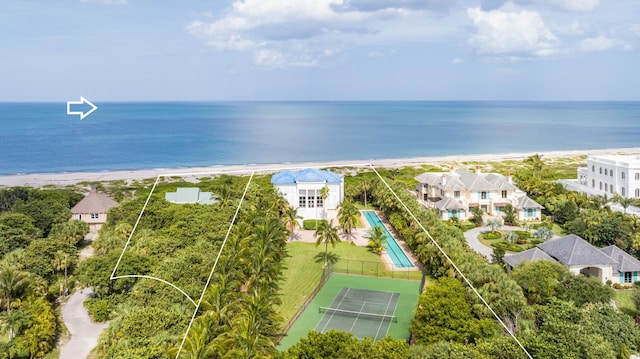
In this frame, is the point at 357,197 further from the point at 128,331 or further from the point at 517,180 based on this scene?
the point at 128,331

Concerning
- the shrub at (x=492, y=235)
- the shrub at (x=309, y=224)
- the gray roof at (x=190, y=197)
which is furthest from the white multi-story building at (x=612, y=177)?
the gray roof at (x=190, y=197)

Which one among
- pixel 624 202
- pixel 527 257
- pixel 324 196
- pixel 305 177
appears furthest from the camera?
pixel 305 177

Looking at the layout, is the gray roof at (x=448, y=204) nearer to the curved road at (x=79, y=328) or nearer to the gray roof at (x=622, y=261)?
the gray roof at (x=622, y=261)

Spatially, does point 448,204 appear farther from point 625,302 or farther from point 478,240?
point 625,302

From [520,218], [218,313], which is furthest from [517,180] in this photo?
[218,313]

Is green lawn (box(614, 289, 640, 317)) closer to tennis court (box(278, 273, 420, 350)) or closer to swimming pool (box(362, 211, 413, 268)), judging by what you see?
tennis court (box(278, 273, 420, 350))

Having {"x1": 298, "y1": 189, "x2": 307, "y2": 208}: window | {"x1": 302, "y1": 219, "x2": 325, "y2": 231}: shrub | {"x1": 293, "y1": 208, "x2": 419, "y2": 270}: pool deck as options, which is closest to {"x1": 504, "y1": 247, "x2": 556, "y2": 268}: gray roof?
{"x1": 293, "y1": 208, "x2": 419, "y2": 270}: pool deck

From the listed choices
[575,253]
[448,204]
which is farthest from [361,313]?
[448,204]
